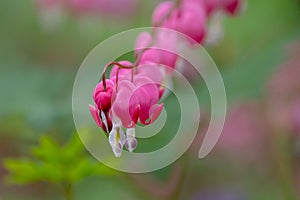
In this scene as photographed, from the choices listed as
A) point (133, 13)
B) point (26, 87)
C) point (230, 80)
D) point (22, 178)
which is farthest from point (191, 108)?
point (133, 13)

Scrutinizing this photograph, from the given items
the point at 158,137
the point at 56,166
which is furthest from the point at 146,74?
the point at 158,137

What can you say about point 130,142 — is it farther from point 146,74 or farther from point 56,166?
point 56,166

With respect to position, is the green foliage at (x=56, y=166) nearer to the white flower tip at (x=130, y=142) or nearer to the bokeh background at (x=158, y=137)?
the bokeh background at (x=158, y=137)

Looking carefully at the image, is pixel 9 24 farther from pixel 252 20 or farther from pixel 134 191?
pixel 134 191

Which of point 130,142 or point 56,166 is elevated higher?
point 56,166

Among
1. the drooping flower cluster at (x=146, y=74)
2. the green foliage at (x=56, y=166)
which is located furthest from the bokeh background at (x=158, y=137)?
the drooping flower cluster at (x=146, y=74)

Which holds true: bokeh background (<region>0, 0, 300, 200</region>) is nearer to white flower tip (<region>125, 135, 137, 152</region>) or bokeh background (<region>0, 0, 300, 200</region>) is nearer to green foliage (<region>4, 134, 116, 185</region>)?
green foliage (<region>4, 134, 116, 185</region>)
